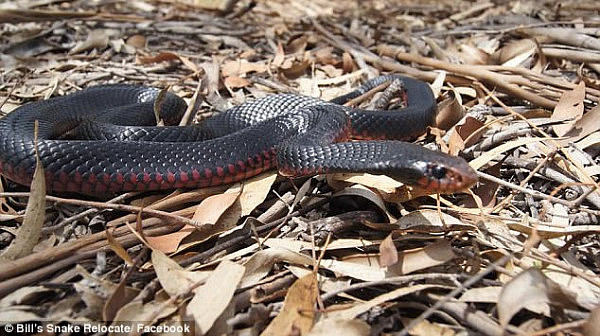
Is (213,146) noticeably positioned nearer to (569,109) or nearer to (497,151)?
(497,151)

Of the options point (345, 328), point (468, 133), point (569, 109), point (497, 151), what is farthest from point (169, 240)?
point (569, 109)

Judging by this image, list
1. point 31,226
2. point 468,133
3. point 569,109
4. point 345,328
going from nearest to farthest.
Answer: point 345,328 < point 31,226 < point 468,133 < point 569,109

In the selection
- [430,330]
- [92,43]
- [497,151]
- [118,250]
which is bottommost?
[430,330]

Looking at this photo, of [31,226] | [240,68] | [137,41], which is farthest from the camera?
[137,41]

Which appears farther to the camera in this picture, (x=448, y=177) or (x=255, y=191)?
(x=255, y=191)

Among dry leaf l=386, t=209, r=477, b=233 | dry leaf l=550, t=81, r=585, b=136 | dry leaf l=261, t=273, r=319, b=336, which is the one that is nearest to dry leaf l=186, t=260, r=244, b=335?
dry leaf l=261, t=273, r=319, b=336

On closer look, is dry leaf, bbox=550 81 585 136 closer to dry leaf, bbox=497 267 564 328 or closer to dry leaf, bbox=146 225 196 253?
dry leaf, bbox=497 267 564 328

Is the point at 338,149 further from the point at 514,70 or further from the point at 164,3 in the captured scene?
the point at 164,3
